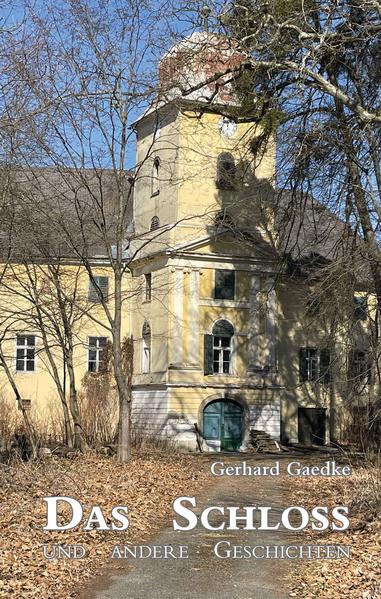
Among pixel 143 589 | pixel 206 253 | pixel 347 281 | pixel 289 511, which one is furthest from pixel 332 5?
pixel 206 253

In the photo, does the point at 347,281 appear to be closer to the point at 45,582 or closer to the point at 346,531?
the point at 346,531

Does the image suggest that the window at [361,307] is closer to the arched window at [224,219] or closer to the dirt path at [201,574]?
the arched window at [224,219]

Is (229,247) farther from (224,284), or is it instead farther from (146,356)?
(146,356)

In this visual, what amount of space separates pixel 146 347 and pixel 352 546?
30.9 metres

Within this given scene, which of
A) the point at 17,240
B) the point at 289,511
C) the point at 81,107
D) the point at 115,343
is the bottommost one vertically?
the point at 289,511

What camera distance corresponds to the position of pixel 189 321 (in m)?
39.4

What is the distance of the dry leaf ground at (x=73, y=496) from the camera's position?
9.39 m

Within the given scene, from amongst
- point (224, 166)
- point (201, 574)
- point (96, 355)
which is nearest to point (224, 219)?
point (201, 574)

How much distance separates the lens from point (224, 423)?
39.8m

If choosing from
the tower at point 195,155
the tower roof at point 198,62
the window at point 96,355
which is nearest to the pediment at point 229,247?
the tower at point 195,155

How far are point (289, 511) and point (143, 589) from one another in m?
6.26

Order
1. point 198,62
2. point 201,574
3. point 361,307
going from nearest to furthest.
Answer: point 201,574 < point 198,62 < point 361,307

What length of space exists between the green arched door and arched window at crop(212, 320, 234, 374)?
4.90 ft

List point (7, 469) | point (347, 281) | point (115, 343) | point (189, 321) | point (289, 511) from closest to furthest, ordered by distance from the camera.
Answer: point (289, 511) → point (7, 469) → point (347, 281) → point (115, 343) → point (189, 321)
